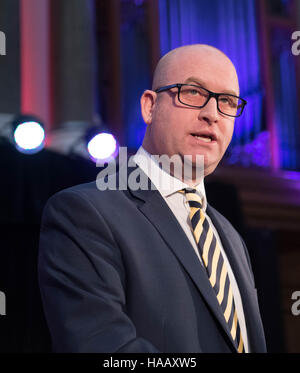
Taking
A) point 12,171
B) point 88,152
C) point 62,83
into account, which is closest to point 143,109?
point 12,171

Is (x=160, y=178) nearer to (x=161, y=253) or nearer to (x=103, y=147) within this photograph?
(x=161, y=253)

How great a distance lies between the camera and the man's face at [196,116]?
1518 millimetres

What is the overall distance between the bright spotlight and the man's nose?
8.80ft

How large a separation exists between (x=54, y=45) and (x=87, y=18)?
41cm

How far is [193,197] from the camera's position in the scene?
1594mm

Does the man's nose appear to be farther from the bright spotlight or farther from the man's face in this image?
the bright spotlight

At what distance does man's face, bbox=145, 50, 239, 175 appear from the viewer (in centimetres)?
152

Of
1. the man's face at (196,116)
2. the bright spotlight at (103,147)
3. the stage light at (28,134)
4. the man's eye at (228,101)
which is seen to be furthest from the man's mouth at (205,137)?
the bright spotlight at (103,147)

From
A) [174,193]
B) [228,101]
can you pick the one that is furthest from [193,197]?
[228,101]

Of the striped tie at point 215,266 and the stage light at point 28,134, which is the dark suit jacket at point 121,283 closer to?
the striped tie at point 215,266

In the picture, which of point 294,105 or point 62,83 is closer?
point 62,83

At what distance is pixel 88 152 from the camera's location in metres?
4.41

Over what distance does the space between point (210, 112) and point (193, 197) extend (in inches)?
9.6

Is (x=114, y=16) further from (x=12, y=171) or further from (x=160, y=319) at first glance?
(x=160, y=319)
